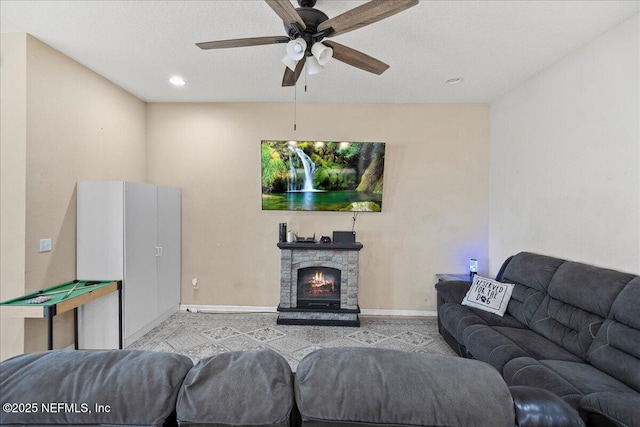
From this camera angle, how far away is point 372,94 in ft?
12.5

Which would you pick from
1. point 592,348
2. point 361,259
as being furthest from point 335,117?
point 592,348

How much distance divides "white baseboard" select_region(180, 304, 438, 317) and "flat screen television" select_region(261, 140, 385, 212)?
1490mm

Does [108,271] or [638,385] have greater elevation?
[108,271]

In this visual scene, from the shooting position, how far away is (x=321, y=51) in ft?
6.09

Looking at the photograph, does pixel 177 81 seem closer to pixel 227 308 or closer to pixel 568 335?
pixel 227 308

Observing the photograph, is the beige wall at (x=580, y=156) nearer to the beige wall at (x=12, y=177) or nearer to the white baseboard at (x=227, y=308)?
the white baseboard at (x=227, y=308)

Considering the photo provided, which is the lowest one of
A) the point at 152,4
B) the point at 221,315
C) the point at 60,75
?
the point at 221,315

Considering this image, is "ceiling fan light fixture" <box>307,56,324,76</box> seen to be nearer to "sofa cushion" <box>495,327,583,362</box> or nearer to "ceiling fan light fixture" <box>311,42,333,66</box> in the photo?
"ceiling fan light fixture" <box>311,42,333,66</box>

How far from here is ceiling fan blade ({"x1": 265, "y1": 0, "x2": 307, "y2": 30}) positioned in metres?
1.53

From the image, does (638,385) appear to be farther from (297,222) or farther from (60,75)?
(60,75)

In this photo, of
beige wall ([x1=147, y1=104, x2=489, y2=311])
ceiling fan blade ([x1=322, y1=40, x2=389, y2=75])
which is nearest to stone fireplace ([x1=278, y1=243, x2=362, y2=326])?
beige wall ([x1=147, y1=104, x2=489, y2=311])

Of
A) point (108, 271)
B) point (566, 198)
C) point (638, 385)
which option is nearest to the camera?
point (638, 385)

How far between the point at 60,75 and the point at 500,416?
165 inches

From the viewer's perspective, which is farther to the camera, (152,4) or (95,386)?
(152,4)
